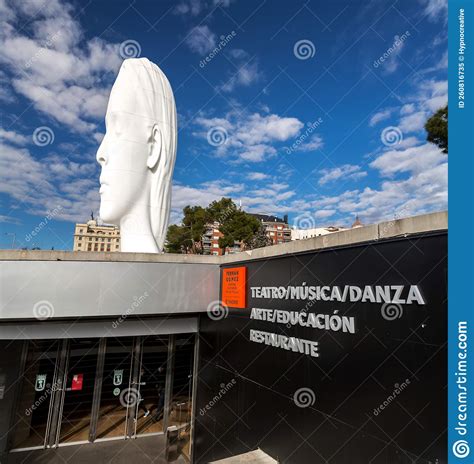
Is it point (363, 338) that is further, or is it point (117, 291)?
point (117, 291)

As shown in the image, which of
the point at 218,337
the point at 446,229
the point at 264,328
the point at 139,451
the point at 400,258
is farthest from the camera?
the point at 139,451

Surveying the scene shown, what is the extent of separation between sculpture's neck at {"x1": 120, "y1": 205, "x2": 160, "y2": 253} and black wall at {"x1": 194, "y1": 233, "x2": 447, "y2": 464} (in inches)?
125

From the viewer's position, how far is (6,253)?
226 inches

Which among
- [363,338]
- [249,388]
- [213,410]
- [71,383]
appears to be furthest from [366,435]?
[71,383]

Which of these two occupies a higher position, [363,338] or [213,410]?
[363,338]

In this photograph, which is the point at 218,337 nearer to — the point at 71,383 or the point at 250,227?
the point at 71,383

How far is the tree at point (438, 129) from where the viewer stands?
11.9 m

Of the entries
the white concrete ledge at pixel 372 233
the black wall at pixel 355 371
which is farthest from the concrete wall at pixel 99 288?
the white concrete ledge at pixel 372 233

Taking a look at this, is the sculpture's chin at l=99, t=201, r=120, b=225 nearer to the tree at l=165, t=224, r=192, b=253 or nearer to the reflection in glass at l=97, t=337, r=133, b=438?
the reflection in glass at l=97, t=337, r=133, b=438

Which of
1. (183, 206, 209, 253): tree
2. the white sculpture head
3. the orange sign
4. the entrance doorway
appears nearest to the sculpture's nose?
the white sculpture head

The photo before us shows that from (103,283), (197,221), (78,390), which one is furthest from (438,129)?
(197,221)

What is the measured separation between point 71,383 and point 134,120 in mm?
6646

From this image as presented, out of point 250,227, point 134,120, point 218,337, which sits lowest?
point 218,337

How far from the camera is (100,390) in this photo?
823 cm
